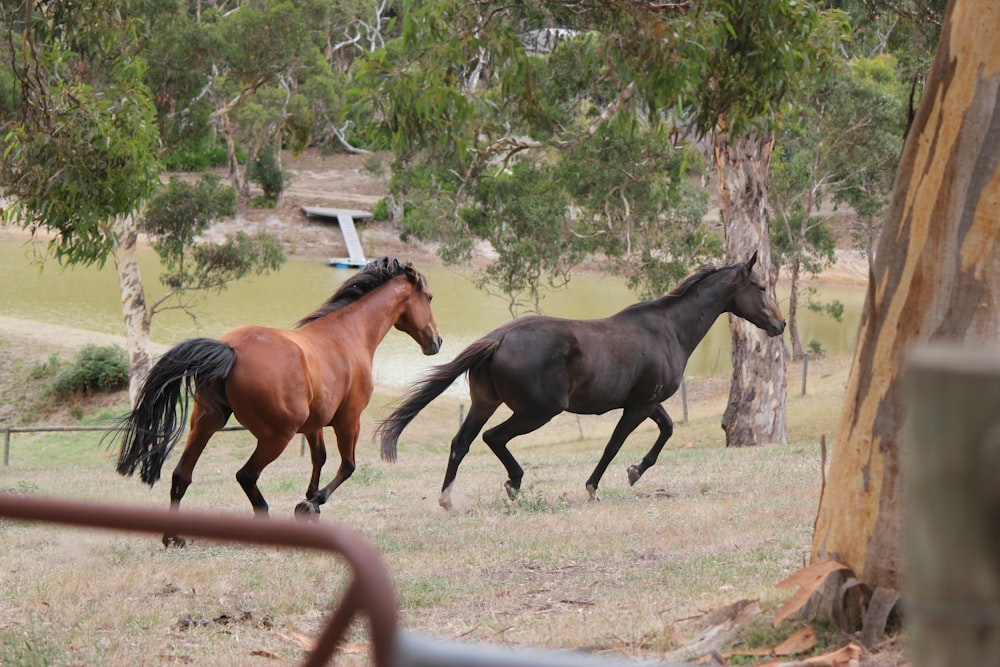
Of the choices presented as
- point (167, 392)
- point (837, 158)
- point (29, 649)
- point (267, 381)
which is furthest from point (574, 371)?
point (837, 158)

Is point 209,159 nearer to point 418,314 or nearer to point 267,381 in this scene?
point 418,314

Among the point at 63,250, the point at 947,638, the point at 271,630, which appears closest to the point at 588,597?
the point at 271,630

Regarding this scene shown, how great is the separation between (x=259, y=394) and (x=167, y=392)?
26.6 inches

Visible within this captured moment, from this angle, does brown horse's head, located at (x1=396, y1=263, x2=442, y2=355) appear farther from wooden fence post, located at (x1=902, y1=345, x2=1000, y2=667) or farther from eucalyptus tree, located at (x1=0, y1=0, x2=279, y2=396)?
wooden fence post, located at (x1=902, y1=345, x2=1000, y2=667)

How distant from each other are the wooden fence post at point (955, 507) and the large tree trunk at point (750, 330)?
58.3ft

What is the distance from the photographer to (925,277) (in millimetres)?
4875

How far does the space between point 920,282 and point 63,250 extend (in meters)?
10.6

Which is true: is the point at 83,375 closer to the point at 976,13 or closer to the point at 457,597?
the point at 457,597

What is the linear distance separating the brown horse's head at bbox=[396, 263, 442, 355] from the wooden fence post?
9.26m

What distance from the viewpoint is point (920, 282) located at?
4.89 m

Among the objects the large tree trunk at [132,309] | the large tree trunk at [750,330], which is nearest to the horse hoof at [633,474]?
the large tree trunk at [750,330]

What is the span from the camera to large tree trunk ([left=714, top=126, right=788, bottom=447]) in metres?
19.2

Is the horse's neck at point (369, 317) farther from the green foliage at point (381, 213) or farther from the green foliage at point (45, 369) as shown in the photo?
the green foliage at point (381, 213)

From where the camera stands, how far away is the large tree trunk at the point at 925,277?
15.7 ft
